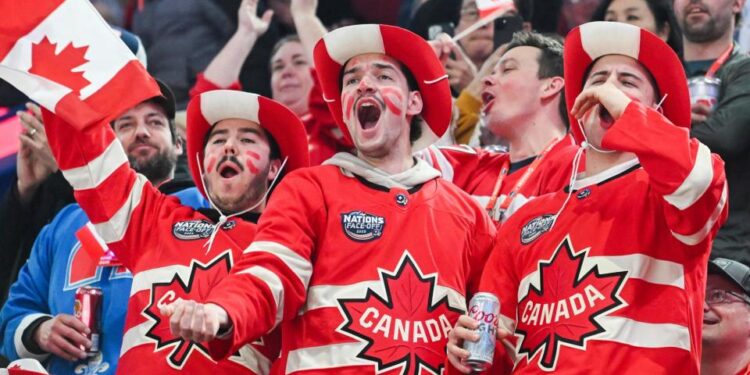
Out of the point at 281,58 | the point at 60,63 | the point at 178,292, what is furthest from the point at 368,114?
the point at 281,58

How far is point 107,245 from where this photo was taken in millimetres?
5449

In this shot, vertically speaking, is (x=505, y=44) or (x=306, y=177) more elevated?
(x=306, y=177)

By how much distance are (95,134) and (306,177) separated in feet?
3.00

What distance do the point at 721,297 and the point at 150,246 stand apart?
2.19 metres

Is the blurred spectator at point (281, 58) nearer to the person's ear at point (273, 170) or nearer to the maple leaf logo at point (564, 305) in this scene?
the person's ear at point (273, 170)

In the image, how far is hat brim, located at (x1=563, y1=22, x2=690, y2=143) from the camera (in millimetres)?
4602

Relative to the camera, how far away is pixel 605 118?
452 centimetres

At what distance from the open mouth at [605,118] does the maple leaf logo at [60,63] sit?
1.93 m

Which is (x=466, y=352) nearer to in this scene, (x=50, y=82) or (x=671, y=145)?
(x=671, y=145)

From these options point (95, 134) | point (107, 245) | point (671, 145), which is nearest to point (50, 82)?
point (95, 134)

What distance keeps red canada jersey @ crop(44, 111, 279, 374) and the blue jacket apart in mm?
385

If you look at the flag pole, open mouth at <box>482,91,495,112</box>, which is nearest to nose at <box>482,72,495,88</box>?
open mouth at <box>482,91,495,112</box>

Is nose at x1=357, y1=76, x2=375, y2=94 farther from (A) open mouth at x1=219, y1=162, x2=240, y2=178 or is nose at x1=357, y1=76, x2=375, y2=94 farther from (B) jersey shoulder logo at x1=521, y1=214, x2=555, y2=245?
(B) jersey shoulder logo at x1=521, y1=214, x2=555, y2=245

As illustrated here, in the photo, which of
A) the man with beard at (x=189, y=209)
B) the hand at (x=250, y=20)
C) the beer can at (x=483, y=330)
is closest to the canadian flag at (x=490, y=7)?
the hand at (x=250, y=20)
